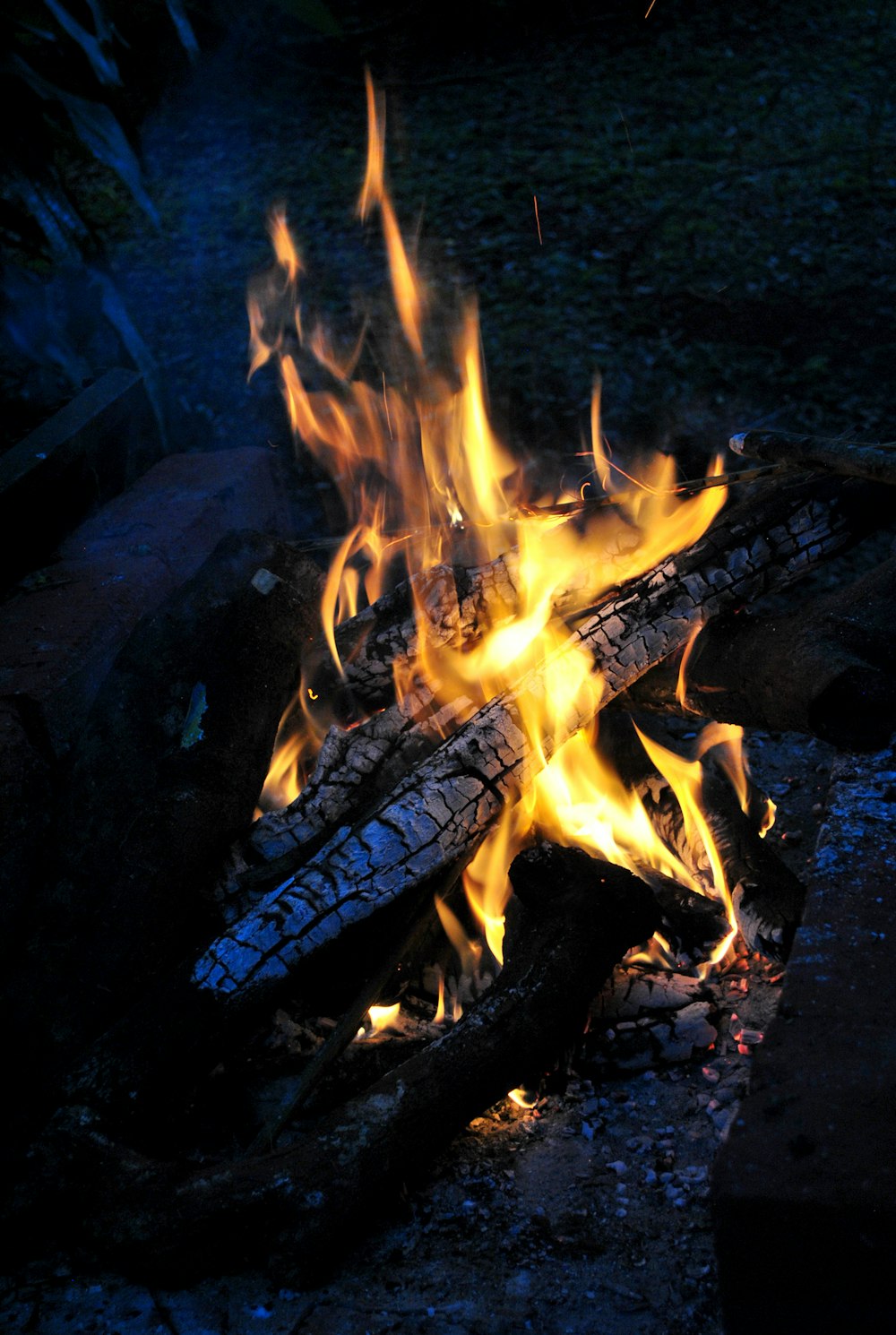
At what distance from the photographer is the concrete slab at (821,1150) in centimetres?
154

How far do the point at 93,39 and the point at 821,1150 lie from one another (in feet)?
21.2

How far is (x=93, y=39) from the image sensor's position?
5637 millimetres

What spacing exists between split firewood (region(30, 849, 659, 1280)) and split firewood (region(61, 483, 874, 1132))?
236 mm

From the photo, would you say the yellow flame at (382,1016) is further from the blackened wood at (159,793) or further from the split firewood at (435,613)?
the split firewood at (435,613)

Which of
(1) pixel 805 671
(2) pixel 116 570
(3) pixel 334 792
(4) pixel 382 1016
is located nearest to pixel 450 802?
(3) pixel 334 792

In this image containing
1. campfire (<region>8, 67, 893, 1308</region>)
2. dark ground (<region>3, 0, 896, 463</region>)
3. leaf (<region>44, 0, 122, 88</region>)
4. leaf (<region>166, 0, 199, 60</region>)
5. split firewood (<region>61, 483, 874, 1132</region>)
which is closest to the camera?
campfire (<region>8, 67, 893, 1308</region>)

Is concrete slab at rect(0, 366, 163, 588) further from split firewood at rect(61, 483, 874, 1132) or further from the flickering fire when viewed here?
split firewood at rect(61, 483, 874, 1132)

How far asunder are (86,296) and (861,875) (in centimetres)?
563

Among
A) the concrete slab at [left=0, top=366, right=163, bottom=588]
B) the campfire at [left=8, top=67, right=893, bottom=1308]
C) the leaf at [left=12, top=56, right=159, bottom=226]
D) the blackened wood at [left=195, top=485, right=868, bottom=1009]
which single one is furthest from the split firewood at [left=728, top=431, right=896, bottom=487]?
the leaf at [left=12, top=56, right=159, bottom=226]

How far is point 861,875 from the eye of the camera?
2174mm

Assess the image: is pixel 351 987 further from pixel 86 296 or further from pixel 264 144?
pixel 264 144

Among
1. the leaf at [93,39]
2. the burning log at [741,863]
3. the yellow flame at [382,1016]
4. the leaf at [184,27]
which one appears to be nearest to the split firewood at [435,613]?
the burning log at [741,863]

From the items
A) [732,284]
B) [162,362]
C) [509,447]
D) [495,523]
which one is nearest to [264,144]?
[162,362]

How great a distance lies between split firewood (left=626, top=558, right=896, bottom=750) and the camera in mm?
2559
